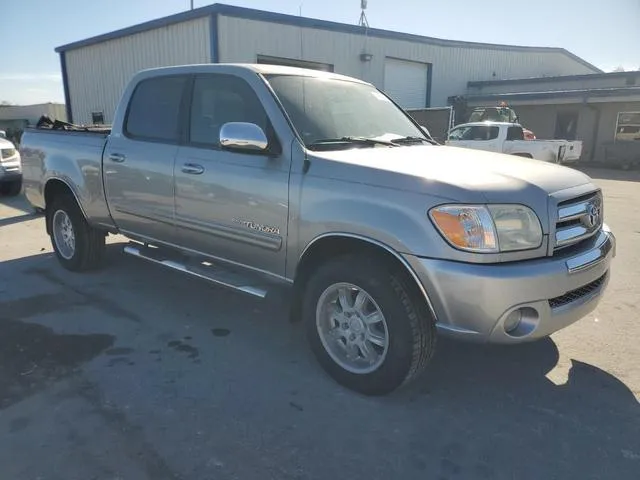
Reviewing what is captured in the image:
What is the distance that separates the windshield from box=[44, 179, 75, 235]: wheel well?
3001mm

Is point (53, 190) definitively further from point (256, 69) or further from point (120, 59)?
point (120, 59)

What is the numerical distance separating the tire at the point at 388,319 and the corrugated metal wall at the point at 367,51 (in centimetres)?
763

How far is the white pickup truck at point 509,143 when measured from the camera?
1639cm

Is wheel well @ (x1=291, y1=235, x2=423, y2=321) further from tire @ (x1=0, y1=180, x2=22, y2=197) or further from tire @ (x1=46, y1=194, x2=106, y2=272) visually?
tire @ (x1=0, y1=180, x2=22, y2=197)

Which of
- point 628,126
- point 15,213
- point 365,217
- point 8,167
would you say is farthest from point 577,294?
point 628,126

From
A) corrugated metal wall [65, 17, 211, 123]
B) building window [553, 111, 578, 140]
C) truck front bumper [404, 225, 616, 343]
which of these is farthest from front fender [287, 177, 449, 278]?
building window [553, 111, 578, 140]

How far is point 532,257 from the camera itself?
9.34ft

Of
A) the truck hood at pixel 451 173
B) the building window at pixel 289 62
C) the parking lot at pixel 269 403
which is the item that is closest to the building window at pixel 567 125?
the building window at pixel 289 62

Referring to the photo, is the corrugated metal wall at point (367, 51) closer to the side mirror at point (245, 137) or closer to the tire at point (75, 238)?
the tire at point (75, 238)

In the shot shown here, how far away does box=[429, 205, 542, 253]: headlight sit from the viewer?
9.00 ft

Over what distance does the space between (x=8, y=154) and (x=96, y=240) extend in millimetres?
Answer: 6720

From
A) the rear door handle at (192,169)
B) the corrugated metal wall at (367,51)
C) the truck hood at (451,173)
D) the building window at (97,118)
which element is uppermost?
the corrugated metal wall at (367,51)

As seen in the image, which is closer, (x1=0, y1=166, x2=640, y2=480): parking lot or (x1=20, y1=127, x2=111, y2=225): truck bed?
(x1=0, y1=166, x2=640, y2=480): parking lot

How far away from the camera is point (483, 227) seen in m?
2.75
